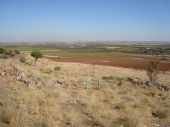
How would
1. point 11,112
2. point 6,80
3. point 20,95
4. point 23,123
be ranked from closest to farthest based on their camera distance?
point 23,123
point 11,112
point 20,95
point 6,80

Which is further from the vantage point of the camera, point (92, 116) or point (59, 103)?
point (59, 103)

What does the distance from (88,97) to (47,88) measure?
3.20 m

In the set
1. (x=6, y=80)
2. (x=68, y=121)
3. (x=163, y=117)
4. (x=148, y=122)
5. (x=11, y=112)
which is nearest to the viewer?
(x=11, y=112)

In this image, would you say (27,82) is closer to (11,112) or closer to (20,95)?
(20,95)

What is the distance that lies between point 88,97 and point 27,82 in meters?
4.30

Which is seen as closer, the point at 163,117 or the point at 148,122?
the point at 148,122

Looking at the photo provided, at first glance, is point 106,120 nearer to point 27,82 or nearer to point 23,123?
point 23,123

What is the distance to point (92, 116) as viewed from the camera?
12.3 m

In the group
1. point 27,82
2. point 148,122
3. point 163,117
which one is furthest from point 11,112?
point 27,82

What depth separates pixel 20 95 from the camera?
14344 mm

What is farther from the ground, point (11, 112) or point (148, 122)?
point (11, 112)

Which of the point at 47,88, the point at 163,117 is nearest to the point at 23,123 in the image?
the point at 163,117

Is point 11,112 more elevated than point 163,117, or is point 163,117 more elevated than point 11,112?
point 11,112

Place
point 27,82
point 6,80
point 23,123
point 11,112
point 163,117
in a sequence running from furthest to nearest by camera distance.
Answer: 1. point 27,82
2. point 6,80
3. point 163,117
4. point 11,112
5. point 23,123
